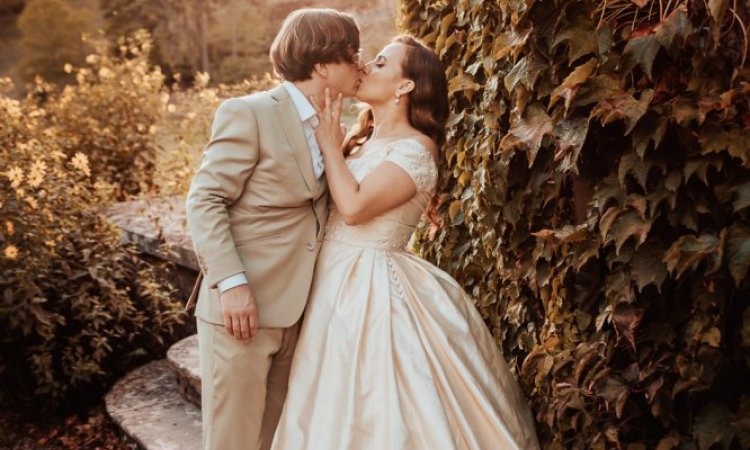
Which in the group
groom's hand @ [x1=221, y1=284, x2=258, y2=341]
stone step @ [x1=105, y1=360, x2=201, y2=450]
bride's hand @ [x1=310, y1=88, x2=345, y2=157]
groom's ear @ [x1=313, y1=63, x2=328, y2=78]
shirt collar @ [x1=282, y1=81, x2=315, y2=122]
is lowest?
stone step @ [x1=105, y1=360, x2=201, y2=450]

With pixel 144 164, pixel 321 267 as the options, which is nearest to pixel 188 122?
pixel 144 164

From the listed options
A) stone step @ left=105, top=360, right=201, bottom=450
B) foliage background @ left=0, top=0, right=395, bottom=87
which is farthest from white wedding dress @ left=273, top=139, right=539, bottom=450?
foliage background @ left=0, top=0, right=395, bottom=87

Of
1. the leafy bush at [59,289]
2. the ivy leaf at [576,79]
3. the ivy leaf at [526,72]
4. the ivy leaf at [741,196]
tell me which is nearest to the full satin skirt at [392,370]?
the ivy leaf at [526,72]

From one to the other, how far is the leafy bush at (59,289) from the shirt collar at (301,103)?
2.25 meters

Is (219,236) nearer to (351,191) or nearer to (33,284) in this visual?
(351,191)

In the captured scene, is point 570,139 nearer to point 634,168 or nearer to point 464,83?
point 634,168

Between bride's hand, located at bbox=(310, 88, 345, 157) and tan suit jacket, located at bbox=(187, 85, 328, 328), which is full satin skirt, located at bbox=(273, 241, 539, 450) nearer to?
tan suit jacket, located at bbox=(187, 85, 328, 328)

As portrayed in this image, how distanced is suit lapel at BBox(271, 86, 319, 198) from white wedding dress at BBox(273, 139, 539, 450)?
237mm

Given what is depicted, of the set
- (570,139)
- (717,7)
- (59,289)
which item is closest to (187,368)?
(59,289)

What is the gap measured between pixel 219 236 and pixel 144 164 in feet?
15.3

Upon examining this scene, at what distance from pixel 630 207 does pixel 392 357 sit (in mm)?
818

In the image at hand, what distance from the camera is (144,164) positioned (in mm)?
6449

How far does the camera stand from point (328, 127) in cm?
231

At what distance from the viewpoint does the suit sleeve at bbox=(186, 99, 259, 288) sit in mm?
2102
